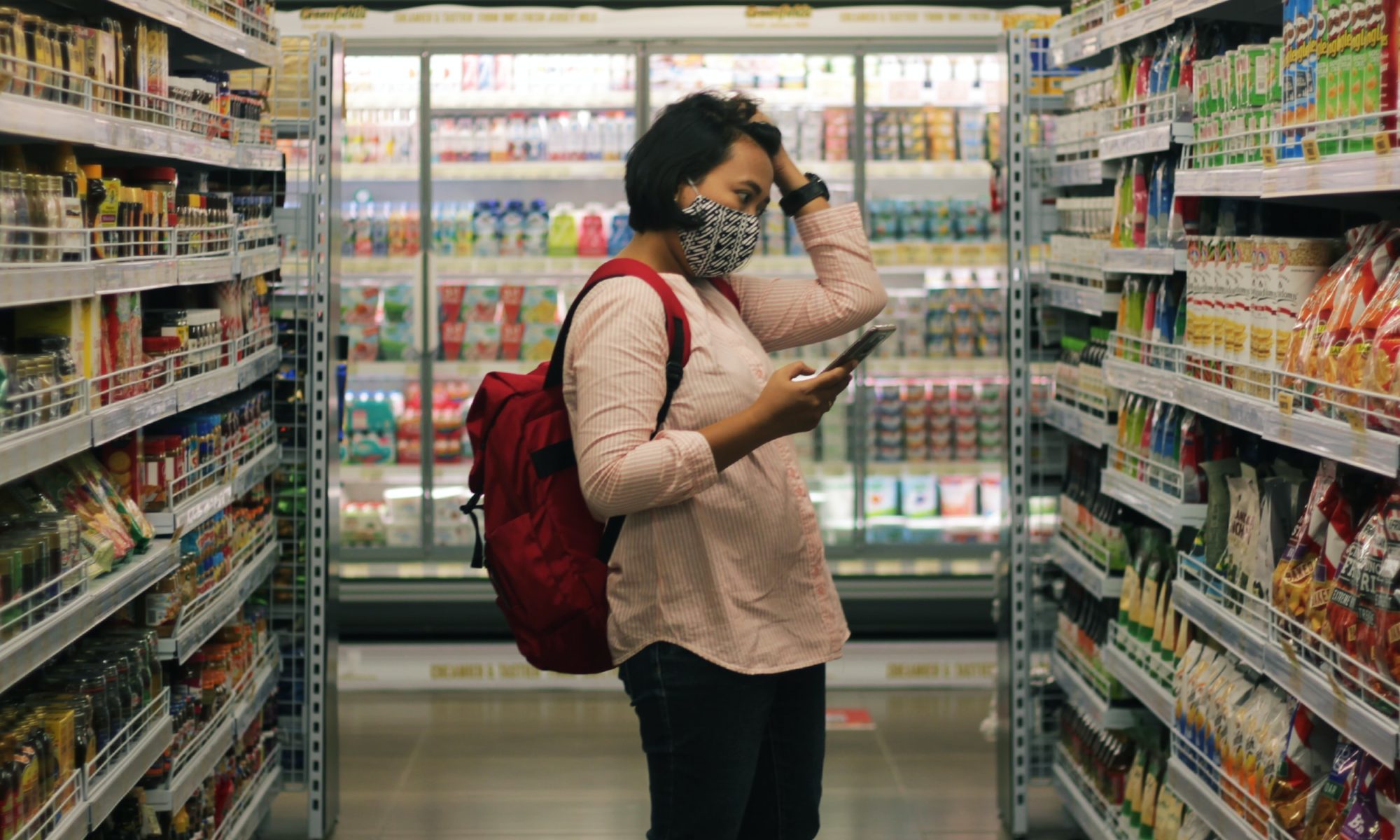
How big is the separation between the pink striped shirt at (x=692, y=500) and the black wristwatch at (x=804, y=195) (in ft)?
1.03

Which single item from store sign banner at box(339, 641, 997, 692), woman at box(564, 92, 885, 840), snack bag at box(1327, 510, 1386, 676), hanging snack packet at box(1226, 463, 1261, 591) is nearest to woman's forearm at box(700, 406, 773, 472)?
woman at box(564, 92, 885, 840)

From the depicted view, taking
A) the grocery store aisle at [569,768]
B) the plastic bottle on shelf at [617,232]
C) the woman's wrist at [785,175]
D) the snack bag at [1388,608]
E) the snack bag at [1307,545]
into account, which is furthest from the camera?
the plastic bottle on shelf at [617,232]

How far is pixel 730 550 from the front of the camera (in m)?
2.06

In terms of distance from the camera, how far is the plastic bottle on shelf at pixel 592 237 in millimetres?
5816

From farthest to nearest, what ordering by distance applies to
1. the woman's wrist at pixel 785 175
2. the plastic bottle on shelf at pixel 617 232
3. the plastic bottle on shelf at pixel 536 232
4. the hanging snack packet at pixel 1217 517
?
the plastic bottle on shelf at pixel 536 232
the plastic bottle on shelf at pixel 617 232
the hanging snack packet at pixel 1217 517
the woman's wrist at pixel 785 175

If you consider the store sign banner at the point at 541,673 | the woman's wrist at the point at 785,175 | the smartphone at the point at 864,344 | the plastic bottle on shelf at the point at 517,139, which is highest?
the plastic bottle on shelf at the point at 517,139

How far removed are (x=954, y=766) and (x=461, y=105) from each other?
3.21m

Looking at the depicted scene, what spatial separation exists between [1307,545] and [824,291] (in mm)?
856

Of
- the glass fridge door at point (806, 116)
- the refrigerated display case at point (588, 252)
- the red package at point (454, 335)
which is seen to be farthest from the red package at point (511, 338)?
the glass fridge door at point (806, 116)

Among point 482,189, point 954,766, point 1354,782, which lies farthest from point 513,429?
point 482,189

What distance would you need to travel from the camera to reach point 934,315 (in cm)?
594

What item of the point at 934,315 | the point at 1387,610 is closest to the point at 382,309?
the point at 934,315

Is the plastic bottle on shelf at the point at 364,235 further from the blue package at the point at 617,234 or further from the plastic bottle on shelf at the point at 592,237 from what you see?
the blue package at the point at 617,234

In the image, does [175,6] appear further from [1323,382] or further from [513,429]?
[1323,382]
